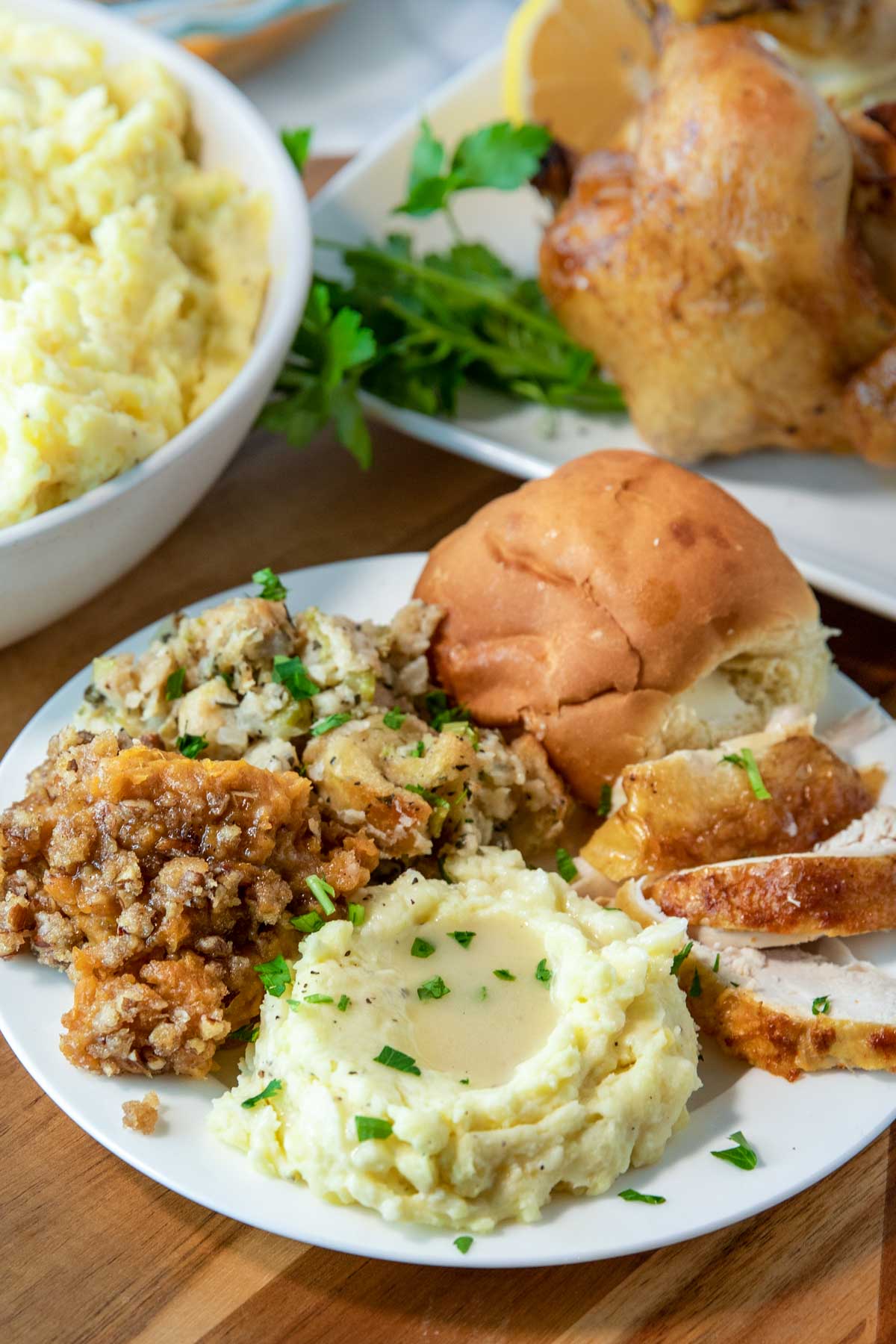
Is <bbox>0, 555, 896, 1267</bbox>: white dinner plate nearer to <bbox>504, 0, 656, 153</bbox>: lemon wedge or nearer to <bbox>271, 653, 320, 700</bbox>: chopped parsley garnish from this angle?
<bbox>271, 653, 320, 700</bbox>: chopped parsley garnish

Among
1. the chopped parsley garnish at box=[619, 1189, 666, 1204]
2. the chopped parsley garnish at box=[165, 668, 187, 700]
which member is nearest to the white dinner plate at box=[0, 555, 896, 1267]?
the chopped parsley garnish at box=[619, 1189, 666, 1204]

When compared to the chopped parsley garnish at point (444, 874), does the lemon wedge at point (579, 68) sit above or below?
above

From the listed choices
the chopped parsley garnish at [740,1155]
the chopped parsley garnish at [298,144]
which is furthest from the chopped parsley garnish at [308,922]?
the chopped parsley garnish at [298,144]

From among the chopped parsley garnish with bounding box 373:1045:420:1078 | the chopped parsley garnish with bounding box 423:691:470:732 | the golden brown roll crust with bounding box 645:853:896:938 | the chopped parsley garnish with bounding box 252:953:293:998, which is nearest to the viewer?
the chopped parsley garnish with bounding box 373:1045:420:1078

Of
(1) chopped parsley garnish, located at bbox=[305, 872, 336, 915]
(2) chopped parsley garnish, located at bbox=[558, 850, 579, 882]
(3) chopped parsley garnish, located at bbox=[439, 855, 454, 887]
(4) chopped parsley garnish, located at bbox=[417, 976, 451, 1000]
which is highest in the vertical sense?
(1) chopped parsley garnish, located at bbox=[305, 872, 336, 915]

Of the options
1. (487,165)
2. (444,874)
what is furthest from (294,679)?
(487,165)

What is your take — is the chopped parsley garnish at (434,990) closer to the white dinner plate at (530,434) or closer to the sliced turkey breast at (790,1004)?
the sliced turkey breast at (790,1004)

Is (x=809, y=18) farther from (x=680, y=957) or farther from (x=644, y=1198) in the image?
(x=644, y=1198)
